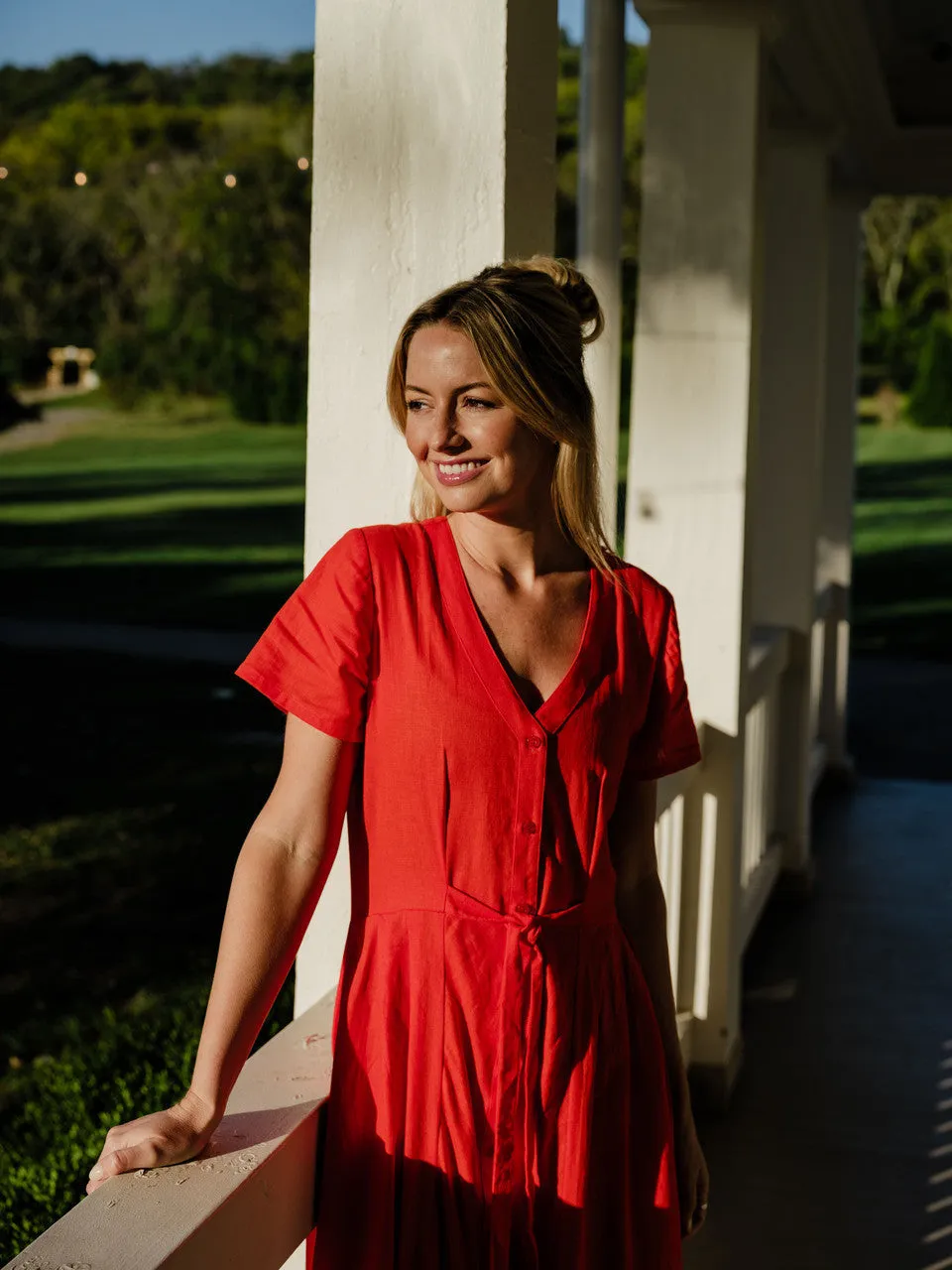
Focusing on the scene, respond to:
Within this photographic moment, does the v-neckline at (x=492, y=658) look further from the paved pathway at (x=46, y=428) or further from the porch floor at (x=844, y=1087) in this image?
the paved pathway at (x=46, y=428)

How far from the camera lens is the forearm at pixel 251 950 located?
1.34 meters

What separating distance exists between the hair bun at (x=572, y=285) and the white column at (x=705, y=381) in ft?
6.26

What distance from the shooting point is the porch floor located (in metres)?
3.24

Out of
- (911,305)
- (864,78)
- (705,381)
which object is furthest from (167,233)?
(705,381)

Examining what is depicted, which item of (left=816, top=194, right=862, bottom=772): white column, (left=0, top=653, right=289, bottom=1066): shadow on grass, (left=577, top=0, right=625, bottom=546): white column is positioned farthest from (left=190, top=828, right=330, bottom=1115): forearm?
(left=816, top=194, right=862, bottom=772): white column

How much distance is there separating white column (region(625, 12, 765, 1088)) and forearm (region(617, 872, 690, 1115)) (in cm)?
193

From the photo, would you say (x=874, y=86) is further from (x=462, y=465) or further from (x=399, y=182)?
(x=462, y=465)

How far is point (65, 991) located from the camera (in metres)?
6.45

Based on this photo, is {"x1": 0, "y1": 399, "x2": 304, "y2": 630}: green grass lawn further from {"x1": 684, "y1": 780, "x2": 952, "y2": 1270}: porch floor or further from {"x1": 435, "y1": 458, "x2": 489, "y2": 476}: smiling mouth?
{"x1": 435, "y1": 458, "x2": 489, "y2": 476}: smiling mouth

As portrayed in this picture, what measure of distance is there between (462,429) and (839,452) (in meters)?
5.98

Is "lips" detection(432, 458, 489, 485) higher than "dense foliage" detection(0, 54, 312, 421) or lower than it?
lower

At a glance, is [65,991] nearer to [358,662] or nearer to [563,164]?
A: [358,662]

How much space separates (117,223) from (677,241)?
16842 mm

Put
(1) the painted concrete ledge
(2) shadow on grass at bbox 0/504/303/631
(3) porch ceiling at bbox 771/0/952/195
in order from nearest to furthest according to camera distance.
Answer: (1) the painted concrete ledge < (3) porch ceiling at bbox 771/0/952/195 < (2) shadow on grass at bbox 0/504/303/631
